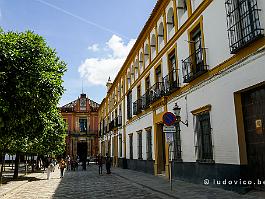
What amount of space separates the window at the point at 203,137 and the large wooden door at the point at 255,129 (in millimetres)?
2014

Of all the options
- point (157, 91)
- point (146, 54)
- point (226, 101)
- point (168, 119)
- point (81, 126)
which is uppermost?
point (146, 54)

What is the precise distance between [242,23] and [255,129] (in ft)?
10.9

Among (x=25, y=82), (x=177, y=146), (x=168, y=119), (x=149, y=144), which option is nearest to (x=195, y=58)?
(x=168, y=119)

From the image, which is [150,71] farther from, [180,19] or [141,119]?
[180,19]

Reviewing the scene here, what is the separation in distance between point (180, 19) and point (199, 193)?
8.35 m

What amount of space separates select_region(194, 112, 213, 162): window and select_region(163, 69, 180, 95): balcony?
2.63 metres

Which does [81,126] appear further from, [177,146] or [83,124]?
[177,146]

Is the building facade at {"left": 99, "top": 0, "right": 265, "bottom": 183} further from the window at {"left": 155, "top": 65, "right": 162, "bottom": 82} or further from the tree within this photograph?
the tree

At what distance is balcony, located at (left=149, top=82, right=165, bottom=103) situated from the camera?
672 inches

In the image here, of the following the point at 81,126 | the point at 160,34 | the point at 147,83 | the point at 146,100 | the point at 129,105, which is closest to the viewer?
the point at 160,34

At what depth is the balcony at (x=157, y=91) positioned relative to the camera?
56.0 feet

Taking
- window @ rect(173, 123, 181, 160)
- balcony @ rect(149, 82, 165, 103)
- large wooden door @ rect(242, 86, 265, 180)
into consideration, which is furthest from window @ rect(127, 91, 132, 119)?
large wooden door @ rect(242, 86, 265, 180)

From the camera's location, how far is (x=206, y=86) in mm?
11945

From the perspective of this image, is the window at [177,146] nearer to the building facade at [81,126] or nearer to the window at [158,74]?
the window at [158,74]
